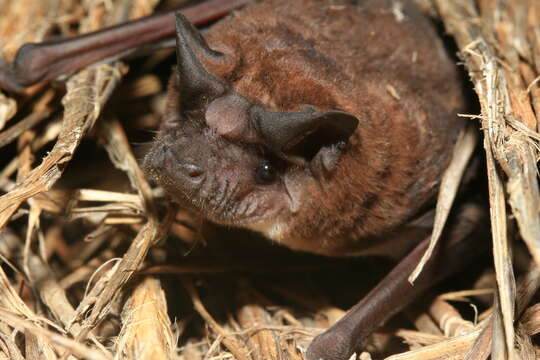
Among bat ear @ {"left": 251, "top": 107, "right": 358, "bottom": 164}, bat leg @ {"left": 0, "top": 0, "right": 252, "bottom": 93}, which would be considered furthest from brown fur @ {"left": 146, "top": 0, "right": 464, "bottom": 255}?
bat leg @ {"left": 0, "top": 0, "right": 252, "bottom": 93}

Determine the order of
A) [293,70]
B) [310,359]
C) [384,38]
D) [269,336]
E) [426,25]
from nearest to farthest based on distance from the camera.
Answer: [293,70] < [310,359] < [269,336] < [384,38] < [426,25]

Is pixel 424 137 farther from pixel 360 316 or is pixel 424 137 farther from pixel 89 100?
pixel 89 100

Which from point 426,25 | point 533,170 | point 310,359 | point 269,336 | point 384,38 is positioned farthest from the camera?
point 426,25

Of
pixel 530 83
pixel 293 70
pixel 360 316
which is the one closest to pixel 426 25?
pixel 530 83

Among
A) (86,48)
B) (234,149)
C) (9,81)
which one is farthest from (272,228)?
(9,81)

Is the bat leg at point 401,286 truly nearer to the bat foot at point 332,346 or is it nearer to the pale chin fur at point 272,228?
the bat foot at point 332,346

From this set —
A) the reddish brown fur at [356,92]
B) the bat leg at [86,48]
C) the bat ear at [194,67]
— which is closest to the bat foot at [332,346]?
the reddish brown fur at [356,92]

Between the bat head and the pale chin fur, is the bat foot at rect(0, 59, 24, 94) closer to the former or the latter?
the bat head
